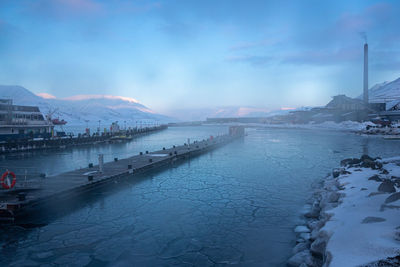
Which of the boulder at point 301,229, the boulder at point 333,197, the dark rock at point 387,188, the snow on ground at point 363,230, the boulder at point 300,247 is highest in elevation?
the dark rock at point 387,188

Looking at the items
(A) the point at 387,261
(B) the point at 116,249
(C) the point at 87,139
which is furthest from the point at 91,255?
(C) the point at 87,139

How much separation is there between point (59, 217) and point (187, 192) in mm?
7106

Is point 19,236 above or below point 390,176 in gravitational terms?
below

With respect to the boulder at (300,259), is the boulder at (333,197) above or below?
above

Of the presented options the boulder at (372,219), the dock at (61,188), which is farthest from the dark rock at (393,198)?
the dock at (61,188)

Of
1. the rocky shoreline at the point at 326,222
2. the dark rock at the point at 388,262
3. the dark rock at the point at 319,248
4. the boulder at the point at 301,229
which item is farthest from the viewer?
the boulder at the point at 301,229

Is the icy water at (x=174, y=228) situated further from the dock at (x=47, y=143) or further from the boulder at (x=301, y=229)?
the dock at (x=47, y=143)

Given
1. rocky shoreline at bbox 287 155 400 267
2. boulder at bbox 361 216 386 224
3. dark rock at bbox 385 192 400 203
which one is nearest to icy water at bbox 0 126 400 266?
rocky shoreline at bbox 287 155 400 267

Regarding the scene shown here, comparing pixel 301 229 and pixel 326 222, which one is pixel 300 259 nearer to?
pixel 326 222

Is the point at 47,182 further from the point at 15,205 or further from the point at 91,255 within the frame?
the point at 91,255

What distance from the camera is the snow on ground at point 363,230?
18.2ft

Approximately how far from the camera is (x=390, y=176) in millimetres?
12188

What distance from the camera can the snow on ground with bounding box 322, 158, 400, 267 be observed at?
5.56 metres

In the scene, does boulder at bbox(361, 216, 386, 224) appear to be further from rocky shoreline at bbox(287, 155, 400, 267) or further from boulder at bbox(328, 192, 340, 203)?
boulder at bbox(328, 192, 340, 203)
